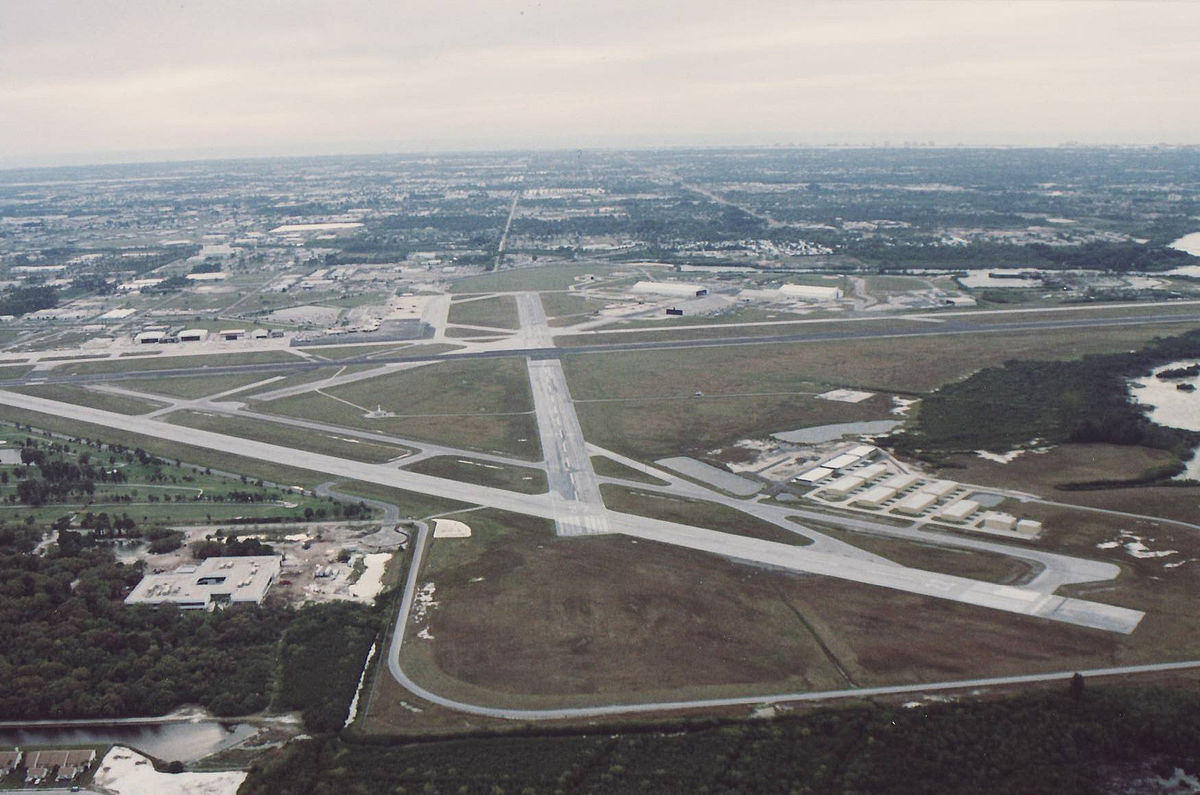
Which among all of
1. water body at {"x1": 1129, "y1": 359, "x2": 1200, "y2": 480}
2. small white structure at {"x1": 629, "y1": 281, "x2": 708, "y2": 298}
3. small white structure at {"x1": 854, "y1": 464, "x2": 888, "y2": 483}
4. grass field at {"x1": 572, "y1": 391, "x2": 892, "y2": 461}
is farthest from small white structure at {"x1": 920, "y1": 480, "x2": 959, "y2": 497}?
small white structure at {"x1": 629, "y1": 281, "x2": 708, "y2": 298}

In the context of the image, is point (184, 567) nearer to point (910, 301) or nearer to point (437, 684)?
point (437, 684)

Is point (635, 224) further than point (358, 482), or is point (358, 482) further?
point (635, 224)

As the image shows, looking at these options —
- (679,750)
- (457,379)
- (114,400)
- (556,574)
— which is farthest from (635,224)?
(679,750)

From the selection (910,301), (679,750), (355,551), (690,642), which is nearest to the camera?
(679,750)

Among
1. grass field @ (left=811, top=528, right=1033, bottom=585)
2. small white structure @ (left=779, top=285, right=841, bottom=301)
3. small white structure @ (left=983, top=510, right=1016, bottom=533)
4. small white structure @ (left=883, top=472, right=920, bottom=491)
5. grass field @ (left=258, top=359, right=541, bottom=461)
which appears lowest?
grass field @ (left=811, top=528, right=1033, bottom=585)

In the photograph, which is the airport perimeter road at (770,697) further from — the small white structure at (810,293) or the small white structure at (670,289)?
the small white structure at (670,289)

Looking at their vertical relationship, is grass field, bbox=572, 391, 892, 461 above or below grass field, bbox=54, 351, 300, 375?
below

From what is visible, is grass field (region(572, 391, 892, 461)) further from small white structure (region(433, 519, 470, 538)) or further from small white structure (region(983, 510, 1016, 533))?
small white structure (region(983, 510, 1016, 533))
